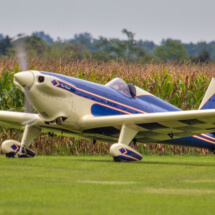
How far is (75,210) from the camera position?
6355 mm

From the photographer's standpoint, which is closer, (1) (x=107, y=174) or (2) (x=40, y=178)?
(2) (x=40, y=178)

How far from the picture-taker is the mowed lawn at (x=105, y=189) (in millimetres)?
6555

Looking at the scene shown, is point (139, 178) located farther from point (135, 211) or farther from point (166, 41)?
point (166, 41)

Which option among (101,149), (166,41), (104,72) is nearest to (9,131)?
(101,149)

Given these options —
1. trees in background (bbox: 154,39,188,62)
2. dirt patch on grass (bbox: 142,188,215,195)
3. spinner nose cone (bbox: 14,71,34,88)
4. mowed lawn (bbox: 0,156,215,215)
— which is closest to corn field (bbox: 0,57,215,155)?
spinner nose cone (bbox: 14,71,34,88)

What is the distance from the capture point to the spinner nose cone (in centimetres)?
1358

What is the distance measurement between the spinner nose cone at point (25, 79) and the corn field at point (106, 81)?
14.0 feet

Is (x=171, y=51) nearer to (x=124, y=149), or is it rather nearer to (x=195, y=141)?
(x=195, y=141)

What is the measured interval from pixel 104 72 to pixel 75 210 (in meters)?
14.6

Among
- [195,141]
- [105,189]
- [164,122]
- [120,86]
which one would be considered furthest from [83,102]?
[105,189]

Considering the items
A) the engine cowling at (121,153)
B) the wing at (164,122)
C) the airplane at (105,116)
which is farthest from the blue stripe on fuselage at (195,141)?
the engine cowling at (121,153)

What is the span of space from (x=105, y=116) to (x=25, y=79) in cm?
200

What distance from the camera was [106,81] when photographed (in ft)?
65.5

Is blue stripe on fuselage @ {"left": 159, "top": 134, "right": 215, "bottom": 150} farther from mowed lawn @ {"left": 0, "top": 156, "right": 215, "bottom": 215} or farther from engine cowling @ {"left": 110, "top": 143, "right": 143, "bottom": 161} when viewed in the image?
mowed lawn @ {"left": 0, "top": 156, "right": 215, "bottom": 215}
